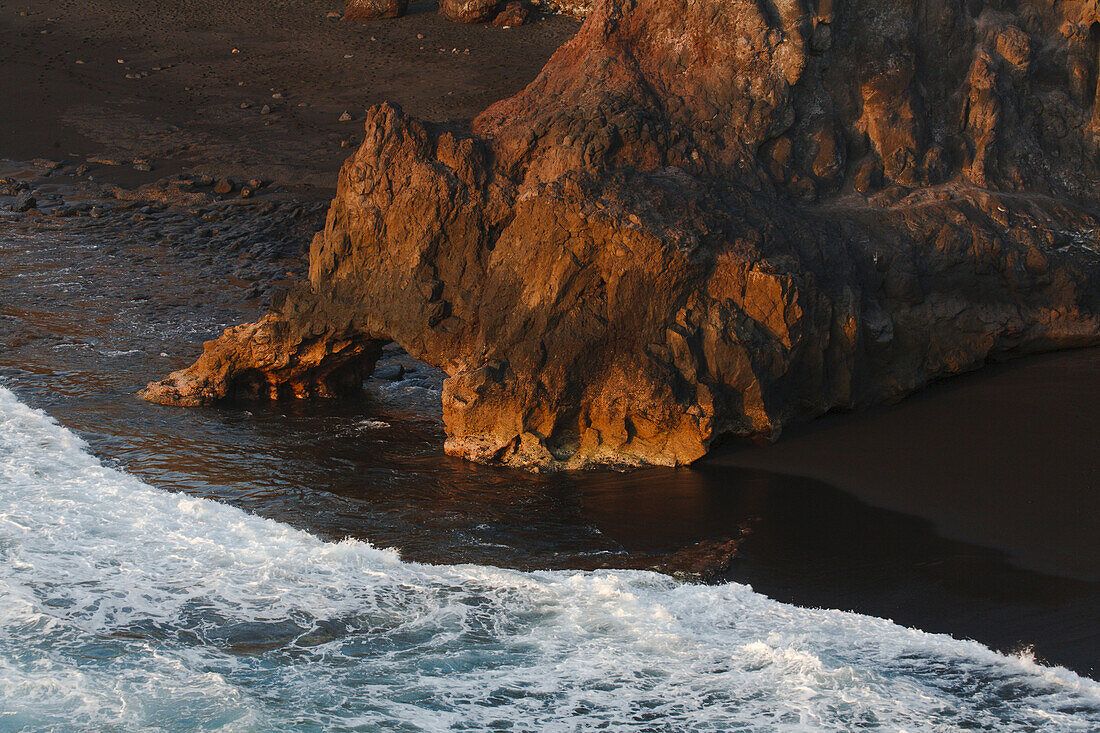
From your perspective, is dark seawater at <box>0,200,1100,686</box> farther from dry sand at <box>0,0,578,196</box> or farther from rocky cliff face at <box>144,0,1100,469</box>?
dry sand at <box>0,0,578,196</box>

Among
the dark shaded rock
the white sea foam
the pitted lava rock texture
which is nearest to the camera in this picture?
the white sea foam

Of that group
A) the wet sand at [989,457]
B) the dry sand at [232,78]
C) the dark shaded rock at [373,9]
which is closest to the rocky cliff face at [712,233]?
the wet sand at [989,457]

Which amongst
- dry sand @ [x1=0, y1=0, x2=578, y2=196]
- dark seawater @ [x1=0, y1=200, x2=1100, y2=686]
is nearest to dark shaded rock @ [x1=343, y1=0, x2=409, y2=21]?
dry sand @ [x1=0, y1=0, x2=578, y2=196]

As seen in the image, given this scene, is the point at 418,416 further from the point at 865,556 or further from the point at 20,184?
the point at 20,184

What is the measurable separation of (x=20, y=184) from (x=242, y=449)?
12196mm

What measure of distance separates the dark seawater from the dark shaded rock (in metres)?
12.8

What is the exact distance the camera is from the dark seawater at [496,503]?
659 cm

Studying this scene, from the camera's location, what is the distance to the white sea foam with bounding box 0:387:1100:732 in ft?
18.4

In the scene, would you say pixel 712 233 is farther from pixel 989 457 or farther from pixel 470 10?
pixel 470 10

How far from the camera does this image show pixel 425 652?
20.4 ft

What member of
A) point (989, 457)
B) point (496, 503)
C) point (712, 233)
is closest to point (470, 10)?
point (712, 233)

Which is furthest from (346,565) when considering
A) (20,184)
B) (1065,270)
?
(20,184)

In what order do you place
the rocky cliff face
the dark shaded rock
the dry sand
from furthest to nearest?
the dark shaded rock
the dry sand
the rocky cliff face

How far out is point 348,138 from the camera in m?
18.7
